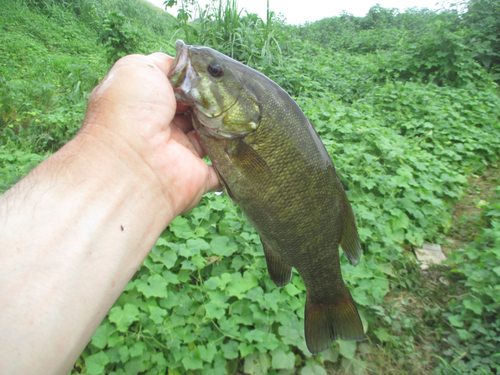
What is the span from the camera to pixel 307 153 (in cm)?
156

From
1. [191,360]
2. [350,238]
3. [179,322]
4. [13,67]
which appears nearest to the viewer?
[350,238]

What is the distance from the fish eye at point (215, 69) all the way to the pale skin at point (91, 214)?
21 cm

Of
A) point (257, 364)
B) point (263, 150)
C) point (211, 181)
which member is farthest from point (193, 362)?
point (263, 150)

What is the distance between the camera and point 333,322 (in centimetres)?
183

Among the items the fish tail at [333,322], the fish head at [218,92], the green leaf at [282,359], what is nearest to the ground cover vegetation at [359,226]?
the green leaf at [282,359]

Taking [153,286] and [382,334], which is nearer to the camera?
[153,286]

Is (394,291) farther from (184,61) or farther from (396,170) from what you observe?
(184,61)

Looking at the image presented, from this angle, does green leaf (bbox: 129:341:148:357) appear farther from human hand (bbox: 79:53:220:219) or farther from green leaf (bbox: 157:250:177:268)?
human hand (bbox: 79:53:220:219)

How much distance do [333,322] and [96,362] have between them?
138 centimetres

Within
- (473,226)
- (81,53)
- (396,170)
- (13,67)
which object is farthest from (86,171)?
(81,53)

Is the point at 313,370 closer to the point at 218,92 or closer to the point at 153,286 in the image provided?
the point at 153,286

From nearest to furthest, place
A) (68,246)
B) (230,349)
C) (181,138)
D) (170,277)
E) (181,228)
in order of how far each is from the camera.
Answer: (68,246) → (181,138) → (230,349) → (170,277) → (181,228)

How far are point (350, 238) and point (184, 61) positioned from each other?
1217mm

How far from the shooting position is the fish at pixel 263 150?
1552mm
